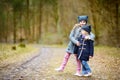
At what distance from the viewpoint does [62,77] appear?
12383 millimetres

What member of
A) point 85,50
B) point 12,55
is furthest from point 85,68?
point 12,55

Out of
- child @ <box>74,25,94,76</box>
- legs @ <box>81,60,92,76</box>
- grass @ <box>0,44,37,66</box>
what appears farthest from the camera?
grass @ <box>0,44,37,66</box>

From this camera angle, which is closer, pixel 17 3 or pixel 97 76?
pixel 97 76

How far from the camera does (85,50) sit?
40.9ft

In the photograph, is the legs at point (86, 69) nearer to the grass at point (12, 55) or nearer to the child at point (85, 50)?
the child at point (85, 50)

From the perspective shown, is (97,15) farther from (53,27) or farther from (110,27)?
(53,27)

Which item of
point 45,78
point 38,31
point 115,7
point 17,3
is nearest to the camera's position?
point 45,78

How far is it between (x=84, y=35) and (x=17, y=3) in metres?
52.9

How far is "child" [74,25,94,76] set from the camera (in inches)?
491

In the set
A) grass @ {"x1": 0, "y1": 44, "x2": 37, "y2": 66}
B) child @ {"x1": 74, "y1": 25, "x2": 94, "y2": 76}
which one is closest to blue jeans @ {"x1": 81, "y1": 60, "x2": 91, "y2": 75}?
child @ {"x1": 74, "y1": 25, "x2": 94, "y2": 76}

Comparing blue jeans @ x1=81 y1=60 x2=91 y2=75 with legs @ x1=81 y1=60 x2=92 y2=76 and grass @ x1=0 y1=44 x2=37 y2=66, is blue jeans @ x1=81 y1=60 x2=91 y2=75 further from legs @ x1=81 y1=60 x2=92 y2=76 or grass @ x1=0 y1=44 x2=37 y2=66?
grass @ x1=0 y1=44 x2=37 y2=66

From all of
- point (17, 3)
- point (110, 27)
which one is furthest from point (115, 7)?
point (17, 3)

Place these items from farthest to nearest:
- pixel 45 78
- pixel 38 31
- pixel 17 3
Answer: pixel 38 31 < pixel 17 3 < pixel 45 78

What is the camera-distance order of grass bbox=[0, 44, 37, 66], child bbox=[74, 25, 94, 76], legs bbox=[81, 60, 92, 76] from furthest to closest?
grass bbox=[0, 44, 37, 66]
legs bbox=[81, 60, 92, 76]
child bbox=[74, 25, 94, 76]
